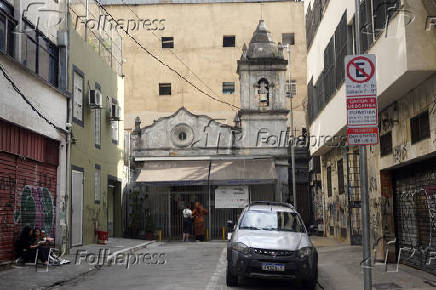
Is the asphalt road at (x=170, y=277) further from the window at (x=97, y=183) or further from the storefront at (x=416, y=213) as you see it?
the window at (x=97, y=183)

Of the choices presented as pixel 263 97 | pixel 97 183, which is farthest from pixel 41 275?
pixel 263 97

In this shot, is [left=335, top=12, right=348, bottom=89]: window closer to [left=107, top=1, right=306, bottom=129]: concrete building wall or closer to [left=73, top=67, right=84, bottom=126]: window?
[left=73, top=67, right=84, bottom=126]: window

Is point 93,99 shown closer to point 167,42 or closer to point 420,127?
point 420,127

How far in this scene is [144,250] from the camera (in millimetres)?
21734

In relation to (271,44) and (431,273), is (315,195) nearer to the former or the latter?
(271,44)

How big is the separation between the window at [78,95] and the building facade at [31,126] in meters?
1.18

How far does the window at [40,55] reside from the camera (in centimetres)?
1661

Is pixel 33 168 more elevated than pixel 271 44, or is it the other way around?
pixel 271 44

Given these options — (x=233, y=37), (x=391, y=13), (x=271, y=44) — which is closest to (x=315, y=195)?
(x=271, y=44)

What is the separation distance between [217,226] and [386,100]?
1507 centimetres

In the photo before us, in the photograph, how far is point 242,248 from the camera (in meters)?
11.5

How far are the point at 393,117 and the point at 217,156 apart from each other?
595 inches

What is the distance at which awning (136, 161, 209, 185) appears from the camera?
2725cm

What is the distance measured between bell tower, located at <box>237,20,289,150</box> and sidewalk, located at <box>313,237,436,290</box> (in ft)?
41.0
